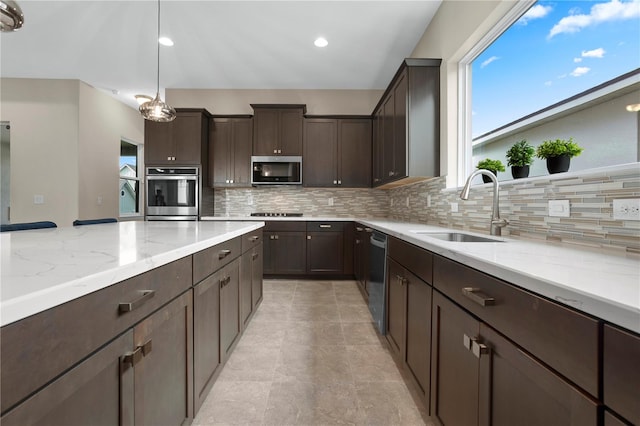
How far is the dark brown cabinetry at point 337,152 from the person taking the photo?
13.5 feet

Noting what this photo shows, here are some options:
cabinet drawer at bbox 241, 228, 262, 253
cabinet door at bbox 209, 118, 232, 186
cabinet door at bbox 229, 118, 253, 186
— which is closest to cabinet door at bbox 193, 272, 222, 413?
cabinet drawer at bbox 241, 228, 262, 253

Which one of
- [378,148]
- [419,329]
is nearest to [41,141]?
[378,148]

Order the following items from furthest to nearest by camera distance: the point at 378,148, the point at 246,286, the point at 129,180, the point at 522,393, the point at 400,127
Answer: the point at 129,180
the point at 378,148
the point at 400,127
the point at 246,286
the point at 522,393

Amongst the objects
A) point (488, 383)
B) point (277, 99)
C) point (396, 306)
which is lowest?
point (396, 306)

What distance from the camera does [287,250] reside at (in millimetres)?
3826

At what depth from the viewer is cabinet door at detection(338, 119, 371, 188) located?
4.11 m

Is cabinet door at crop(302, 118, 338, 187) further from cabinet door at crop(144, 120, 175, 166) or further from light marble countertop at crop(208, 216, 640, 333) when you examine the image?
light marble countertop at crop(208, 216, 640, 333)

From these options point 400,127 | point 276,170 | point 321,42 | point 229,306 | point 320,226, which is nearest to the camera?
point 229,306

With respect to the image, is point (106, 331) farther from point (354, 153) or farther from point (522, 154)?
point (354, 153)

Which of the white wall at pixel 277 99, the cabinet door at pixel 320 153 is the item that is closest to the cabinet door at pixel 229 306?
the cabinet door at pixel 320 153

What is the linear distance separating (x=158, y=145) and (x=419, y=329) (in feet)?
13.5

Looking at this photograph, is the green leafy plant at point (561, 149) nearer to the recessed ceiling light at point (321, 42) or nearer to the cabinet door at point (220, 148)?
the recessed ceiling light at point (321, 42)

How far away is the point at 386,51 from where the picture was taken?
3.27 m

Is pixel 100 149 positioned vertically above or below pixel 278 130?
below
